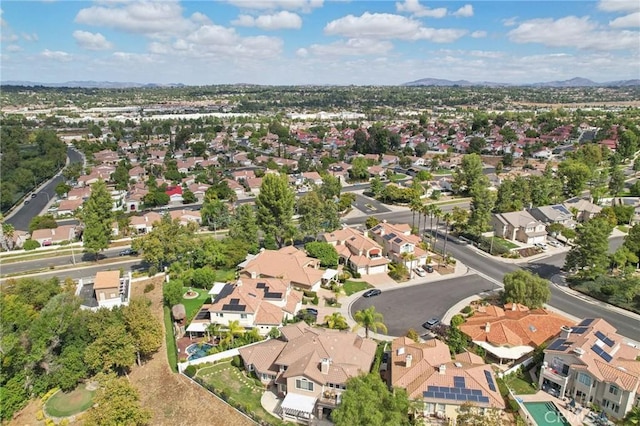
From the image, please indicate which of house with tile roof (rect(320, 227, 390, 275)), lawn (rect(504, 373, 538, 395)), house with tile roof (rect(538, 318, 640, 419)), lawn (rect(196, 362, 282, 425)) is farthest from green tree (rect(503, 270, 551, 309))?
lawn (rect(196, 362, 282, 425))

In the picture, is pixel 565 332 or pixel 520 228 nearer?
pixel 565 332

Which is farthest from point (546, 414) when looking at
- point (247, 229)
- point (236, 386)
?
point (247, 229)

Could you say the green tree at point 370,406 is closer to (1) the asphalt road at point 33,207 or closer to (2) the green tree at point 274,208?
(2) the green tree at point 274,208

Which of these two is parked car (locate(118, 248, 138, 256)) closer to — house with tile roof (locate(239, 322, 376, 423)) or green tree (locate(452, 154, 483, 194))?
house with tile roof (locate(239, 322, 376, 423))

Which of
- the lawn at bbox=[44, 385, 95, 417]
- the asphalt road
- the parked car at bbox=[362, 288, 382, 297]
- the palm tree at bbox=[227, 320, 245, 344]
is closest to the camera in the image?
the lawn at bbox=[44, 385, 95, 417]

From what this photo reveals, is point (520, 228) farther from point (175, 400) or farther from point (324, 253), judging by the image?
point (175, 400)

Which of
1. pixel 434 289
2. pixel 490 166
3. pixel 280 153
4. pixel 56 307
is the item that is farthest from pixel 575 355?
pixel 280 153
